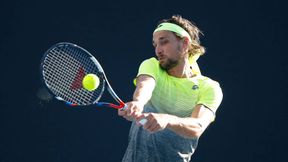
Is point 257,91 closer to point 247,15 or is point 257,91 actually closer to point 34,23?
point 247,15

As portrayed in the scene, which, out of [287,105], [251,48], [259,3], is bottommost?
[287,105]

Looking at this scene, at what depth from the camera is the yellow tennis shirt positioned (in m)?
3.09

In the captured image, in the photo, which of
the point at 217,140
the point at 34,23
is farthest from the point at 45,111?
the point at 217,140

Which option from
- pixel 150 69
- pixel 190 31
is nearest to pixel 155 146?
pixel 150 69

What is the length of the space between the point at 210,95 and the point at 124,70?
5.23ft

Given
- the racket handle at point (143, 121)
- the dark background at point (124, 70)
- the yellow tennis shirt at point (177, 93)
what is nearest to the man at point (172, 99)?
the yellow tennis shirt at point (177, 93)

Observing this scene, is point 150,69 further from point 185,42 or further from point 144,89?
point 185,42

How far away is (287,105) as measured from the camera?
4.82m

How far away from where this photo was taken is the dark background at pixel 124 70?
446 cm

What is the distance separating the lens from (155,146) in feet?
9.86

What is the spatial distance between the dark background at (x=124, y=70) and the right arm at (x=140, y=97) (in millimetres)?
1591

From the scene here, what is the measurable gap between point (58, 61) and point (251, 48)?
1.97m

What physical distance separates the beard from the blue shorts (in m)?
0.38

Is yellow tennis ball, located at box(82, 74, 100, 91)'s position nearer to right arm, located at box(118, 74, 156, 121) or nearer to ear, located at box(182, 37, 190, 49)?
right arm, located at box(118, 74, 156, 121)
